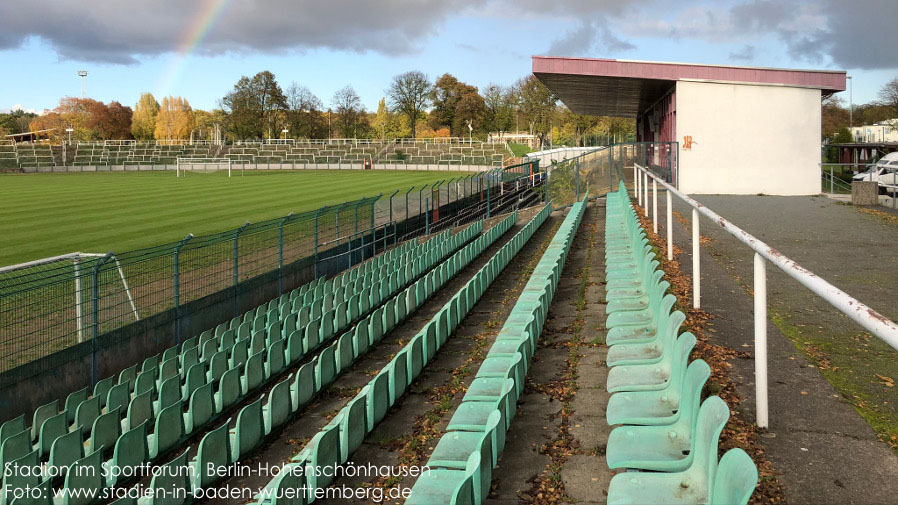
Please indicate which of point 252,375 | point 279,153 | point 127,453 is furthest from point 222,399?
point 279,153

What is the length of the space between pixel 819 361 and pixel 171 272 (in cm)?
1000

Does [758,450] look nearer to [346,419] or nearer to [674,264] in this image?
[346,419]

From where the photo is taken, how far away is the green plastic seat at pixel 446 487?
3.79m

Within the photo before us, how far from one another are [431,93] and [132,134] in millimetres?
64950

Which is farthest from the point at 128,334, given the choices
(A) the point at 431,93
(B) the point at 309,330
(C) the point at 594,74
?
(A) the point at 431,93

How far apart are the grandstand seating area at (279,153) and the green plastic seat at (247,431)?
220 feet

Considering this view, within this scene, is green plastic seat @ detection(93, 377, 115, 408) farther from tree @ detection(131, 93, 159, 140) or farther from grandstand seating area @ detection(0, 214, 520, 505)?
tree @ detection(131, 93, 159, 140)

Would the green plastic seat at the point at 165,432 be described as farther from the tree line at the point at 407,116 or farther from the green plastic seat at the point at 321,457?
the tree line at the point at 407,116

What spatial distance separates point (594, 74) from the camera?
28516mm

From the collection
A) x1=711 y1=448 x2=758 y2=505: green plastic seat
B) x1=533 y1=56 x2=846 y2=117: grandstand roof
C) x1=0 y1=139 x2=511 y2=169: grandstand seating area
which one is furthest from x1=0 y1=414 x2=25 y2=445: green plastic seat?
x1=0 y1=139 x2=511 y2=169: grandstand seating area

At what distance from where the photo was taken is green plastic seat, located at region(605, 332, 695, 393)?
472 centimetres

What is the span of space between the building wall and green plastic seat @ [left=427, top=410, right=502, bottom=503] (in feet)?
80.8

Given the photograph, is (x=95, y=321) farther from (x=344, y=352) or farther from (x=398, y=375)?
(x=398, y=375)

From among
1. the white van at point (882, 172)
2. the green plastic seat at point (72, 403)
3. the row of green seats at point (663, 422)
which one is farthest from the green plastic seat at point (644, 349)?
the white van at point (882, 172)
